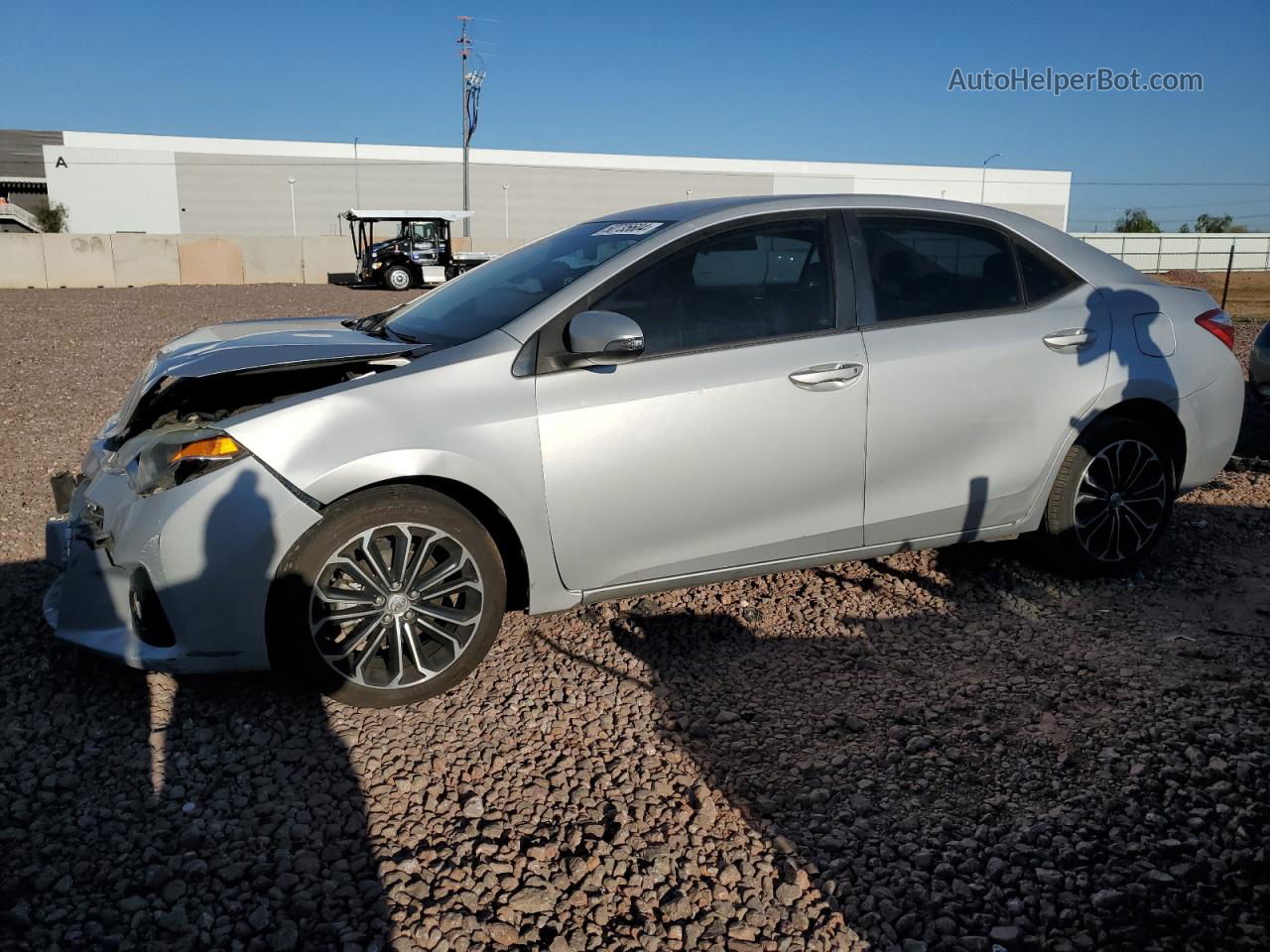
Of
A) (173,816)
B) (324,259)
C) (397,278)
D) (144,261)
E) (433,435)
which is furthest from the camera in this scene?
(324,259)

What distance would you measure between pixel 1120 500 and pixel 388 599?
3.18m

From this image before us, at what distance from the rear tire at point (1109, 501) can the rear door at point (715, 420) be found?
3.55ft

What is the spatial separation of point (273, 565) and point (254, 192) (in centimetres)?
6555

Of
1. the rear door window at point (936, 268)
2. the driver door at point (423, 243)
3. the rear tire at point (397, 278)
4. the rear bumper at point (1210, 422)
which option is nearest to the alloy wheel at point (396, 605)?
the rear door window at point (936, 268)

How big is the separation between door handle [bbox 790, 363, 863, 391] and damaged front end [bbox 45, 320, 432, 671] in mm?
1380

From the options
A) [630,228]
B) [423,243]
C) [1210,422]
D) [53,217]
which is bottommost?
[1210,422]

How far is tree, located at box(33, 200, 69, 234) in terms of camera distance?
186 ft

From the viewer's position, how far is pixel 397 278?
32062 millimetres

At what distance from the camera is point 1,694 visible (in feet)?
11.2

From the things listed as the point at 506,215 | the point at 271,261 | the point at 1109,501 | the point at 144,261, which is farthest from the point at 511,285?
the point at 506,215

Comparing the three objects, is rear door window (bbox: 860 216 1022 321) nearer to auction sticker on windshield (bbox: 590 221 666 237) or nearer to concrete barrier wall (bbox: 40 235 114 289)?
auction sticker on windshield (bbox: 590 221 666 237)

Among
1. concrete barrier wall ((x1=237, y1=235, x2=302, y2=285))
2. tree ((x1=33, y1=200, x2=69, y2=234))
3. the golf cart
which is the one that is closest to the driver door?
the golf cart

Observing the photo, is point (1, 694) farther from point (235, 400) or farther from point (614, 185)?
point (614, 185)

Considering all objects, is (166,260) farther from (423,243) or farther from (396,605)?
(396,605)
